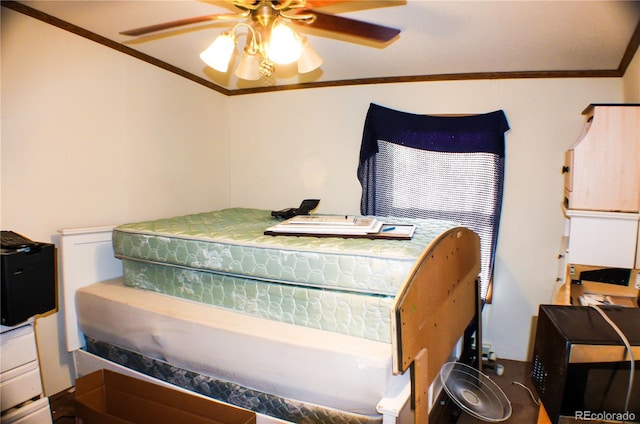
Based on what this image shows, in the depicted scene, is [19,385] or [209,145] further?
[209,145]

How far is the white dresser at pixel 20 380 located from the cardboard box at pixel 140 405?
5.5 inches

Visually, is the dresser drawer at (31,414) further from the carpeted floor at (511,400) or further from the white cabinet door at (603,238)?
the white cabinet door at (603,238)

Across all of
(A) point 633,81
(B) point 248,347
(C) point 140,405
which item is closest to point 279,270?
(B) point 248,347

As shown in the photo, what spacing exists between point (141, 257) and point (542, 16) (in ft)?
7.71

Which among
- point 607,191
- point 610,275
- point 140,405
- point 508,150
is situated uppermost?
point 508,150

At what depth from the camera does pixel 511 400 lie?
7.06ft

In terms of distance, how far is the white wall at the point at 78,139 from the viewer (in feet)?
5.82

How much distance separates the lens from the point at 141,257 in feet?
5.96

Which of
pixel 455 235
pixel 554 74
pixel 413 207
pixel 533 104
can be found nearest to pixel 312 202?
pixel 413 207

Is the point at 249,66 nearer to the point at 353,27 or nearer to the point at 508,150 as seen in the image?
the point at 353,27

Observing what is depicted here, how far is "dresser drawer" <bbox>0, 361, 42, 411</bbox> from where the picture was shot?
1350mm

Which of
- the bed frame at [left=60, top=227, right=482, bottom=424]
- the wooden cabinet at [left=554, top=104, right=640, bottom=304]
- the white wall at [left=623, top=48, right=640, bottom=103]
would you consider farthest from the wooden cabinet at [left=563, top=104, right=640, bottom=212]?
the bed frame at [left=60, top=227, right=482, bottom=424]

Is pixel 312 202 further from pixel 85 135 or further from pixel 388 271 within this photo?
pixel 85 135

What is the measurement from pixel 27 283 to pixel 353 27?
159 centimetres
